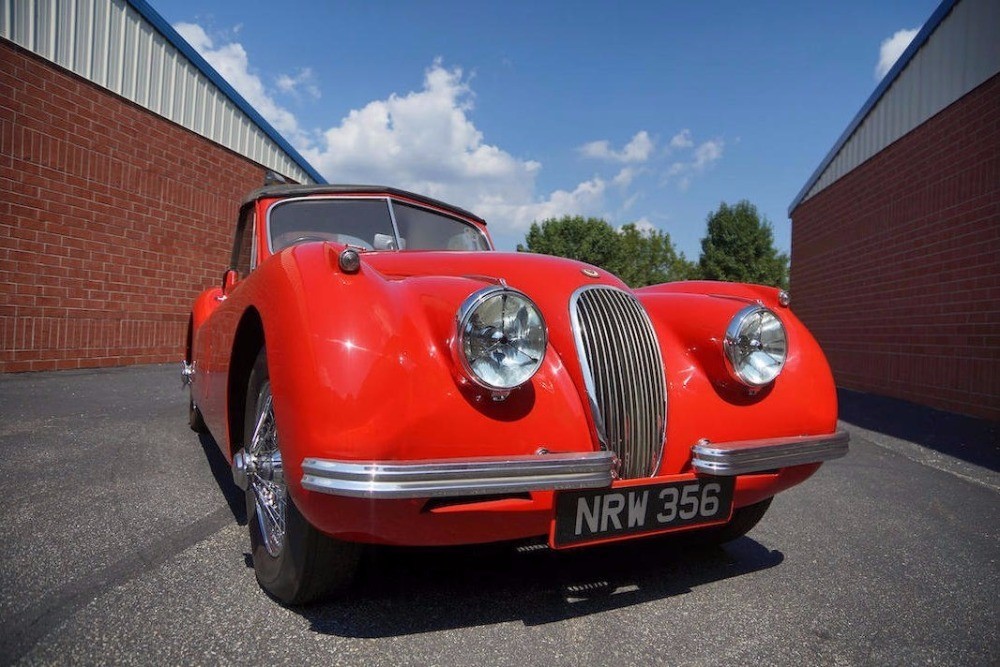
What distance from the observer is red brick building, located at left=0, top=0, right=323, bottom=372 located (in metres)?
6.41

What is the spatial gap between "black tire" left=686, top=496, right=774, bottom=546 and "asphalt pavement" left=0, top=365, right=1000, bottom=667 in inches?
2.2

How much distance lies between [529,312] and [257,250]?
190 centimetres

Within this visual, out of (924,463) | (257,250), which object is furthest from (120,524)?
(924,463)

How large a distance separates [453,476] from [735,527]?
57.7 inches

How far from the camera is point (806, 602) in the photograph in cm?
200

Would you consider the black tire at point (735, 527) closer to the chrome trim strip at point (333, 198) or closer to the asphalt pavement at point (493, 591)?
the asphalt pavement at point (493, 591)

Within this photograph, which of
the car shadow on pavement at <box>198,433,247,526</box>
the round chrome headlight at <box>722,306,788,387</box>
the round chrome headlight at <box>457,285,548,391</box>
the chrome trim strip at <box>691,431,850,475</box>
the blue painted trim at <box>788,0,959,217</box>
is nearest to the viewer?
the round chrome headlight at <box>457,285,548,391</box>

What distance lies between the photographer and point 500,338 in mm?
1645

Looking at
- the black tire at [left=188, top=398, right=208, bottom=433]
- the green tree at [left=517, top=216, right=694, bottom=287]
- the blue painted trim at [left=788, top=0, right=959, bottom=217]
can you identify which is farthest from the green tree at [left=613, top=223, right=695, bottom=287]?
the black tire at [left=188, top=398, right=208, bottom=433]

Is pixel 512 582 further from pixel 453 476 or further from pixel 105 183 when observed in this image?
pixel 105 183

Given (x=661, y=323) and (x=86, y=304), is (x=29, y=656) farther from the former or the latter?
(x=86, y=304)

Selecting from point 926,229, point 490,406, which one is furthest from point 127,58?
point 926,229

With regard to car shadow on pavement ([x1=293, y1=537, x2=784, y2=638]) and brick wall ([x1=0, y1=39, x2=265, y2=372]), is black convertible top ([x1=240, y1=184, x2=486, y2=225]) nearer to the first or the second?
car shadow on pavement ([x1=293, y1=537, x2=784, y2=638])

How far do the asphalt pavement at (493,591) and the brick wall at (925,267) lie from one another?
3.48 meters
